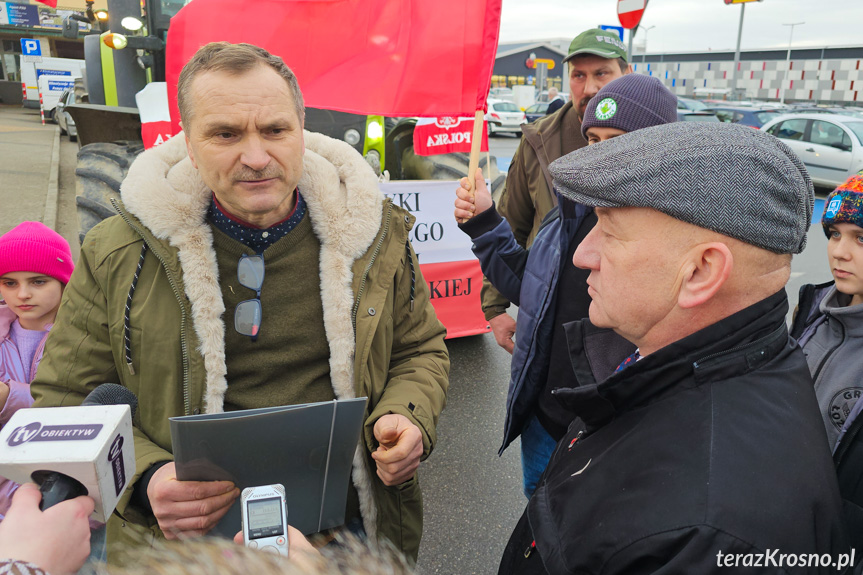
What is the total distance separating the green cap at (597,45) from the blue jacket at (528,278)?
51.4 inches

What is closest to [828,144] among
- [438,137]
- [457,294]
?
[457,294]

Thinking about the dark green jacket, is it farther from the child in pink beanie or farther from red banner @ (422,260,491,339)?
red banner @ (422,260,491,339)

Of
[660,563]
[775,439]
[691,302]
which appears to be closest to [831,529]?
[775,439]

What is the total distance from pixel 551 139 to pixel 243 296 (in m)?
1.91

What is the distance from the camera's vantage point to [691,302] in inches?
39.7

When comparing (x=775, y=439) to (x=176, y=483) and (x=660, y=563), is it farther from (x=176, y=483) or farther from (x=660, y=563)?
(x=176, y=483)

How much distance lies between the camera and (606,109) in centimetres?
206

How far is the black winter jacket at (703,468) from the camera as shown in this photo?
0.85 meters

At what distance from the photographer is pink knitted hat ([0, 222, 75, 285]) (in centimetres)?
228

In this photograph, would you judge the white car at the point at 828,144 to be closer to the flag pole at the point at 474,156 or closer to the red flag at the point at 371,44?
the red flag at the point at 371,44

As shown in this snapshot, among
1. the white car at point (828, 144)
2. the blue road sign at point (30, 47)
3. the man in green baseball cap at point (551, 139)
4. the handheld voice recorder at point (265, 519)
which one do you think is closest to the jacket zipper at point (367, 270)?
the handheld voice recorder at point (265, 519)

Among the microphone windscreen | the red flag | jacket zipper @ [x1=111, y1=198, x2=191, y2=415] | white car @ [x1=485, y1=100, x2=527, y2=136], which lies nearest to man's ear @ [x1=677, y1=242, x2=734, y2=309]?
the microphone windscreen

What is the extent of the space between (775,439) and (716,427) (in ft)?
0.28

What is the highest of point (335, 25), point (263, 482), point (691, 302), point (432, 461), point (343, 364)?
point (335, 25)
